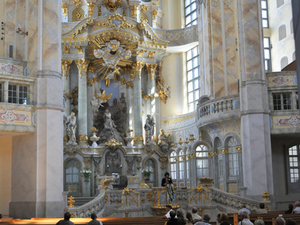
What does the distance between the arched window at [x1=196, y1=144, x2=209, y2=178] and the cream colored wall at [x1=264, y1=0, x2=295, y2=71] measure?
21.8 feet

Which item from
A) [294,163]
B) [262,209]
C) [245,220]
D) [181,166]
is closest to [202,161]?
[181,166]

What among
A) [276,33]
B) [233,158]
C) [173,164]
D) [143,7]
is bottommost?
[173,164]

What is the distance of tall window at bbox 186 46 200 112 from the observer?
3045 cm

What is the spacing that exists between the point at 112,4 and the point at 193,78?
7.65 metres

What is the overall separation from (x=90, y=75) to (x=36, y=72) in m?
11.6

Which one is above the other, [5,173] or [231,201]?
[5,173]

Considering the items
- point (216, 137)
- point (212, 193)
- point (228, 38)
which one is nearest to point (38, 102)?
point (212, 193)

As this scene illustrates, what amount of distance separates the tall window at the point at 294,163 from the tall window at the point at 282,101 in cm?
258

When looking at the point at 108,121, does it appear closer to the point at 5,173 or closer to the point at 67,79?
the point at 67,79

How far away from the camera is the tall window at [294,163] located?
2172 cm

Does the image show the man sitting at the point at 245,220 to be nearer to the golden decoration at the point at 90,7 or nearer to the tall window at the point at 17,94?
the tall window at the point at 17,94

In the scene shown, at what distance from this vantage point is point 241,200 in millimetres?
18797

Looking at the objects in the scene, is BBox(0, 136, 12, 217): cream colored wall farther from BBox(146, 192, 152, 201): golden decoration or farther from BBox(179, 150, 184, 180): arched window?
BBox(179, 150, 184, 180): arched window

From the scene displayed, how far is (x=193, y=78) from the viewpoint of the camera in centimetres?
3094
